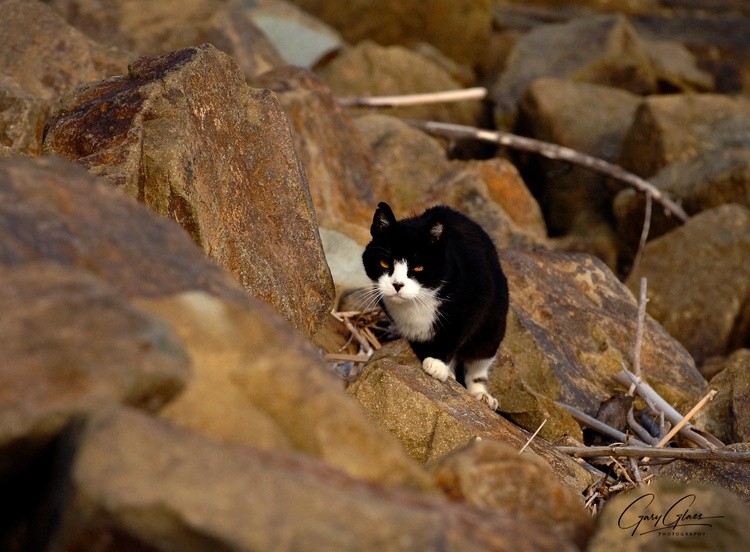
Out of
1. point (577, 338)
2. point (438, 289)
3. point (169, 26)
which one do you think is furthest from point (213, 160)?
point (169, 26)

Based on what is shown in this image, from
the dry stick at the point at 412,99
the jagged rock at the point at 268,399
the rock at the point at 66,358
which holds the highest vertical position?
the rock at the point at 66,358

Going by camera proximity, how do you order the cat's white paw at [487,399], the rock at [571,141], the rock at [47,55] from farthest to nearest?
the rock at [571,141]
the rock at [47,55]
the cat's white paw at [487,399]

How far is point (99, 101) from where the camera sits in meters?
5.49

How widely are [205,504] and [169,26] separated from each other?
9.96 meters

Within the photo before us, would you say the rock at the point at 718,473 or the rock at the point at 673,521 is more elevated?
the rock at the point at 673,521

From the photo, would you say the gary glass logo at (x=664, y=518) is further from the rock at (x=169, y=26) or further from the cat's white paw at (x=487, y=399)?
the rock at (x=169, y=26)

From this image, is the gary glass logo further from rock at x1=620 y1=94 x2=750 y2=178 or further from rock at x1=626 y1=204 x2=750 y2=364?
rock at x1=620 y1=94 x2=750 y2=178

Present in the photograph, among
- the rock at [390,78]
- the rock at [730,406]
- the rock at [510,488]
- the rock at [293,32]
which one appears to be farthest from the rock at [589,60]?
the rock at [510,488]

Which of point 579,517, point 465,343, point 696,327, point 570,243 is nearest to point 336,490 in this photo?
point 579,517

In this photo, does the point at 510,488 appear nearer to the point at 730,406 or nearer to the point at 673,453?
the point at 673,453

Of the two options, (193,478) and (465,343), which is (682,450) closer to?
(465,343)

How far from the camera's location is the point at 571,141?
43.5ft

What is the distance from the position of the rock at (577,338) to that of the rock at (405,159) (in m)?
2.21

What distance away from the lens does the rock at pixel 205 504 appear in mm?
2521
